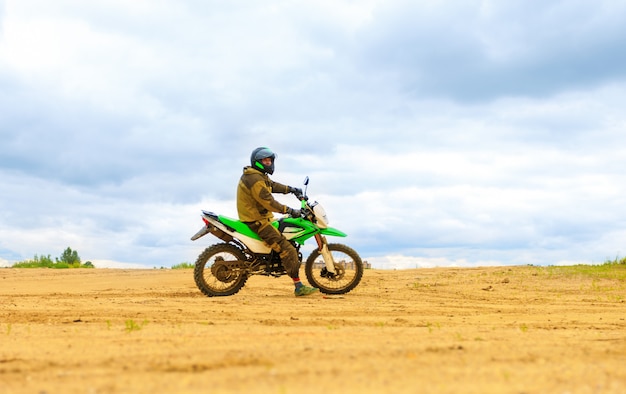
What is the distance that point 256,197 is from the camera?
11.5 meters

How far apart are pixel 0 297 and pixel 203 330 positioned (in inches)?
289

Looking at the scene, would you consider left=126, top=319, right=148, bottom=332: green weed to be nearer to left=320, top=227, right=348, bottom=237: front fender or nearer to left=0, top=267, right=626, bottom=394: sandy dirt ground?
left=0, top=267, right=626, bottom=394: sandy dirt ground

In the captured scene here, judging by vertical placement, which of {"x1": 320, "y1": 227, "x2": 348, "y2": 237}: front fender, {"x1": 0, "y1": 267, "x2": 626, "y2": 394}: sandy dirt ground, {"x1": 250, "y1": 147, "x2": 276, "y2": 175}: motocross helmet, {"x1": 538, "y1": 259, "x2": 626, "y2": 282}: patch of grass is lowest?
{"x1": 0, "y1": 267, "x2": 626, "y2": 394}: sandy dirt ground

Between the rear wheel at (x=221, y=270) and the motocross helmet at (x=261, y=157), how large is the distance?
1.44 m

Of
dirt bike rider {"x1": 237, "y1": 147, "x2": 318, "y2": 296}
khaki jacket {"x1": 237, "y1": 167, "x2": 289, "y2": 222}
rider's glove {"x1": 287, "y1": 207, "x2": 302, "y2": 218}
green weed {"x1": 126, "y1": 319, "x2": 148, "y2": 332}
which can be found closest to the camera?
green weed {"x1": 126, "y1": 319, "x2": 148, "y2": 332}

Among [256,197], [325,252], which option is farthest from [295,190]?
[325,252]

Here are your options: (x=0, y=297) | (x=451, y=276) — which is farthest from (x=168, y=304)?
(x=451, y=276)

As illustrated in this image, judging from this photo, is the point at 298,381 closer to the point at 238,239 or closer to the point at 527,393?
the point at 527,393

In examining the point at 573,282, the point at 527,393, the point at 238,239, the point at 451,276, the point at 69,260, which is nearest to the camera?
the point at 527,393

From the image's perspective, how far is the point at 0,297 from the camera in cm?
Result: 1288

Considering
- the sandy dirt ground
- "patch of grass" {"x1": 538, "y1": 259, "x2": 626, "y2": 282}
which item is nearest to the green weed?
the sandy dirt ground

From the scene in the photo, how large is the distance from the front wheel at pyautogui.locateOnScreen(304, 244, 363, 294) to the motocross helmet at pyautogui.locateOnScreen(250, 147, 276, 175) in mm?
1705

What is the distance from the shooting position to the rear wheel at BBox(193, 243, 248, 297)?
38.7ft

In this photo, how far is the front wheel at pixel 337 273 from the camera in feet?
39.9
